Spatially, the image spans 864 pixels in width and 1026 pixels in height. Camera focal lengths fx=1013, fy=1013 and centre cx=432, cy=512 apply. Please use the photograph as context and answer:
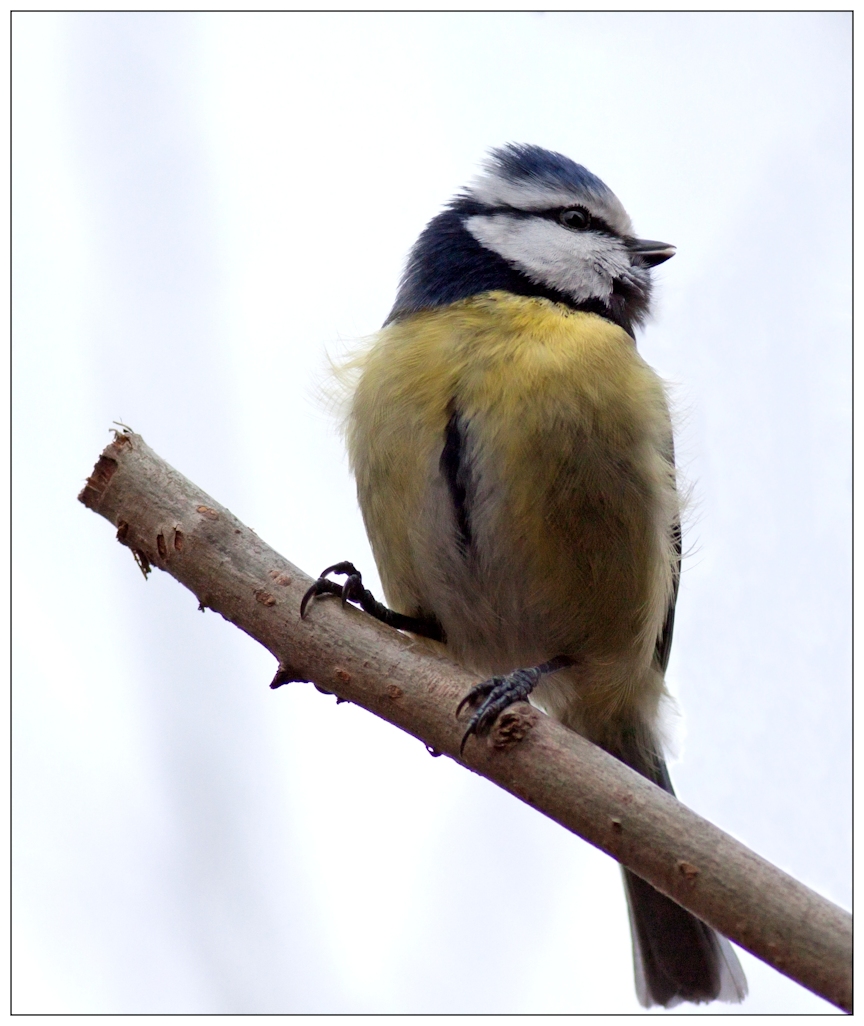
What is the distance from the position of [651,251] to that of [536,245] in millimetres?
430

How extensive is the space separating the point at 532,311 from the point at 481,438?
464mm

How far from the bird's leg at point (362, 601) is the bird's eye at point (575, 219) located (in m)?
1.30

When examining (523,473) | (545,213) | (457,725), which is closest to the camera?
(457,725)

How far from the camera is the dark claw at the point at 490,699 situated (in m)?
2.04

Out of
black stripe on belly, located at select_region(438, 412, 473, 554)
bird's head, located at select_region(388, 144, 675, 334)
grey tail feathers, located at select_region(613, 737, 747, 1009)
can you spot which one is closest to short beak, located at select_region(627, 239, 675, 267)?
→ bird's head, located at select_region(388, 144, 675, 334)

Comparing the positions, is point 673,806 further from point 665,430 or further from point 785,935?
point 665,430

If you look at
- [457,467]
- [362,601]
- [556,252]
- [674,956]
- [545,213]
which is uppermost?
[545,213]

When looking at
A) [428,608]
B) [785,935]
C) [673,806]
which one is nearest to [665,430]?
[428,608]

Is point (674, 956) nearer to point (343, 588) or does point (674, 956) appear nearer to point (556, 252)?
point (343, 588)

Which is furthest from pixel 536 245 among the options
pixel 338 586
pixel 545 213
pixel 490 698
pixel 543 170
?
pixel 490 698

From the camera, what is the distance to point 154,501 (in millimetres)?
2242

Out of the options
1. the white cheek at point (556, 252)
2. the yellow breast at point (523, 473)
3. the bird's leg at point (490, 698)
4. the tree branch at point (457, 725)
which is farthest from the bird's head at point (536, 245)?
the bird's leg at point (490, 698)

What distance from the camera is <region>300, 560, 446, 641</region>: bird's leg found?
2.25 m

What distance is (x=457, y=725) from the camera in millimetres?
2066
